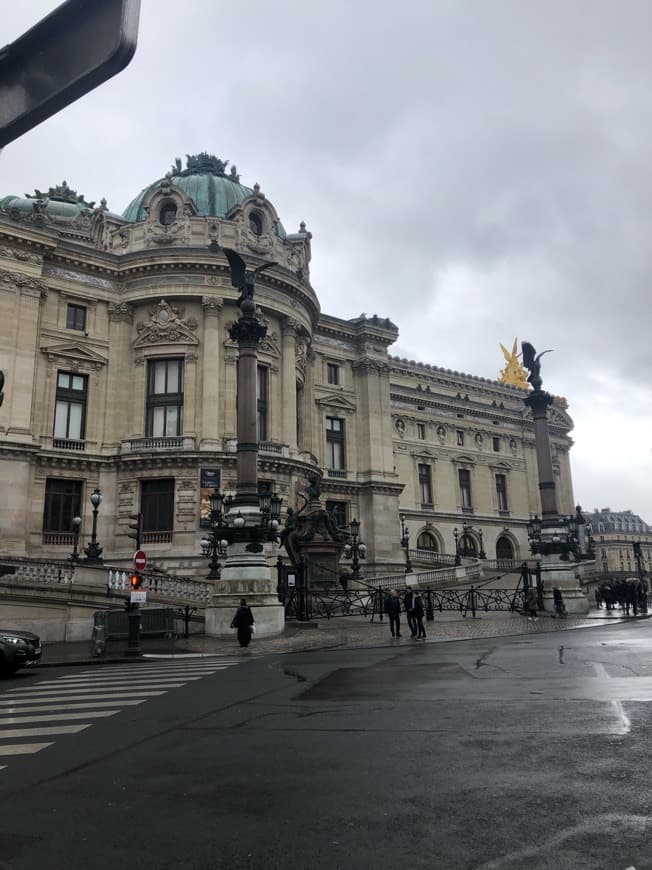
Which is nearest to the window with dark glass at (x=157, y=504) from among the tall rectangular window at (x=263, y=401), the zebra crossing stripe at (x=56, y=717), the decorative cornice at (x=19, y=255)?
the tall rectangular window at (x=263, y=401)

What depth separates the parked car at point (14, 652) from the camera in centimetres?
1513

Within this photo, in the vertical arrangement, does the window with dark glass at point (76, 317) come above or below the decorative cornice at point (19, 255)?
below

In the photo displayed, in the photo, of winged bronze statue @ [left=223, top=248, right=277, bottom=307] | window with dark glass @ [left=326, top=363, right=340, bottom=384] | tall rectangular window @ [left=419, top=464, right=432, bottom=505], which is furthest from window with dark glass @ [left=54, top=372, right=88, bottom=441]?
tall rectangular window @ [left=419, top=464, right=432, bottom=505]

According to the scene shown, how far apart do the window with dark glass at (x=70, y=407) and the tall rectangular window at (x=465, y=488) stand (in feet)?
120

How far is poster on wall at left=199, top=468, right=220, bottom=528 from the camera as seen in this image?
1491 inches

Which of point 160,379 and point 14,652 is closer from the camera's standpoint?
point 14,652

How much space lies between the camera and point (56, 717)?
962 centimetres

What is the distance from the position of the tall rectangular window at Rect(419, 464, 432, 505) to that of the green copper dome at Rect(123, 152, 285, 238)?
25.0 meters

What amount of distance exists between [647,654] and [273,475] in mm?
28190

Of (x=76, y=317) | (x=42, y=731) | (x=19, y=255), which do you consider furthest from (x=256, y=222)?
(x=42, y=731)

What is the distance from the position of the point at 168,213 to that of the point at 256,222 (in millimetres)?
5487

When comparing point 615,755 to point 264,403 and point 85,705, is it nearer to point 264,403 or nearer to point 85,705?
point 85,705

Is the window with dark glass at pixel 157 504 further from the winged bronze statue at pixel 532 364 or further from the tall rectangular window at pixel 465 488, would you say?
the tall rectangular window at pixel 465 488

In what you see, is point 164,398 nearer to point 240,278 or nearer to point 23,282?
point 23,282
